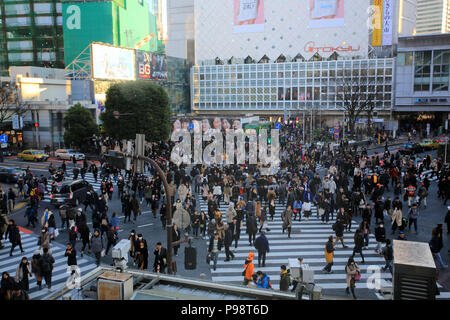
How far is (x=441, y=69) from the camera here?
5916 centimetres

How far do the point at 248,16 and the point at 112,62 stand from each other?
49.2 metres

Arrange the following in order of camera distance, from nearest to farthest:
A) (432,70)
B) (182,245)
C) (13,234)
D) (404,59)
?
1. (13,234)
2. (182,245)
3. (432,70)
4. (404,59)

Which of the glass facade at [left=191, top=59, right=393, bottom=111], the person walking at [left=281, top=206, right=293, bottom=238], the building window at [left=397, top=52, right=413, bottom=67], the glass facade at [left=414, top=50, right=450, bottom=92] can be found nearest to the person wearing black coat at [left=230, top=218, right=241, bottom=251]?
the person walking at [left=281, top=206, right=293, bottom=238]

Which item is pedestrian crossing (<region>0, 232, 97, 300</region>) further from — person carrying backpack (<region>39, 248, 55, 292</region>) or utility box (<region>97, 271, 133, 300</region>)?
utility box (<region>97, 271, 133, 300</region>)

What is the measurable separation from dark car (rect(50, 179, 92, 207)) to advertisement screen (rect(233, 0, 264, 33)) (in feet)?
256

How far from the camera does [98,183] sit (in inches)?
1123

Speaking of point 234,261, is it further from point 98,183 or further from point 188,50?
point 188,50

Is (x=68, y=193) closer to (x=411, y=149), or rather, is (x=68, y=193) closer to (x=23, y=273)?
(x=23, y=273)

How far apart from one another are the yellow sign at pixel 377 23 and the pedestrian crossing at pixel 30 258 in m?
77.7

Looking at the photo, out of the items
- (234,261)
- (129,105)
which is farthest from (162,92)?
(234,261)

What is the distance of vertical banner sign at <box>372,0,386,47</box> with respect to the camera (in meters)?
78.1

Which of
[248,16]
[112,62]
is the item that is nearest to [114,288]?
[112,62]
